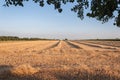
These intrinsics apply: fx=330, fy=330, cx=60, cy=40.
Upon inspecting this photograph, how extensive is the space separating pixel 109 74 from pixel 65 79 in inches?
77.7

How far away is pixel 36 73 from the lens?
13195 mm

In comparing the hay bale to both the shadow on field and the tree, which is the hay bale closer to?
the shadow on field

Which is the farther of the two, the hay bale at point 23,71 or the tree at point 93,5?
the hay bale at point 23,71

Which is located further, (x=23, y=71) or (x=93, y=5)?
(x=23, y=71)

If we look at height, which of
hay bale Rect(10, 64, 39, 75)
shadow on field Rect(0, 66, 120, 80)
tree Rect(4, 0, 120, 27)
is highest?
tree Rect(4, 0, 120, 27)

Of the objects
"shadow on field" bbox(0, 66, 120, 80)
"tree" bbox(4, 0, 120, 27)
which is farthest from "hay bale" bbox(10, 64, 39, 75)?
"tree" bbox(4, 0, 120, 27)

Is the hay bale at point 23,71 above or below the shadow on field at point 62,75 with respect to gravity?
above

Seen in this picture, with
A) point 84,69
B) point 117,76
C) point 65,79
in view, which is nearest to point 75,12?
point 65,79

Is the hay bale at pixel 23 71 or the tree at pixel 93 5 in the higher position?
the tree at pixel 93 5

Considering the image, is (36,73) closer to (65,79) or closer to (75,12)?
(65,79)

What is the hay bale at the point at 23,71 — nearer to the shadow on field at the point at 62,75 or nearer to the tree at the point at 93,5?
the shadow on field at the point at 62,75

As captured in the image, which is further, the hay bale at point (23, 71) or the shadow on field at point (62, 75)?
the hay bale at point (23, 71)

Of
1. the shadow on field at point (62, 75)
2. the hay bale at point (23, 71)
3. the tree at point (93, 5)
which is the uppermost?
the tree at point (93, 5)

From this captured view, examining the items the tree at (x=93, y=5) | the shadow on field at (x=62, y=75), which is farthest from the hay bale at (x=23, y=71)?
the tree at (x=93, y=5)
